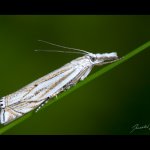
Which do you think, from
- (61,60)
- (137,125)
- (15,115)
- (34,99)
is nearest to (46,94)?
(34,99)

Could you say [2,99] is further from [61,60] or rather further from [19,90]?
[61,60]

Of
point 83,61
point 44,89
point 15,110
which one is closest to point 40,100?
point 44,89

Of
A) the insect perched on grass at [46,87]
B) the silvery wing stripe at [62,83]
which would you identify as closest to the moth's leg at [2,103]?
the insect perched on grass at [46,87]

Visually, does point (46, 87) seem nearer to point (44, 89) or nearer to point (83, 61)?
point (44, 89)

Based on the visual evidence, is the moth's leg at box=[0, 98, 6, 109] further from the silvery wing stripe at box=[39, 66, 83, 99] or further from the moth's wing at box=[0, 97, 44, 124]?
the silvery wing stripe at box=[39, 66, 83, 99]

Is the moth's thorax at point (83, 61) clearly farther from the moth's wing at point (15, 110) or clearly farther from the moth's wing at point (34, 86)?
the moth's wing at point (15, 110)

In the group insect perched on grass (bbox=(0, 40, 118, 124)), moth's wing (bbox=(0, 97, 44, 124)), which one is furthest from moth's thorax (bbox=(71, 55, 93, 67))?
moth's wing (bbox=(0, 97, 44, 124))
